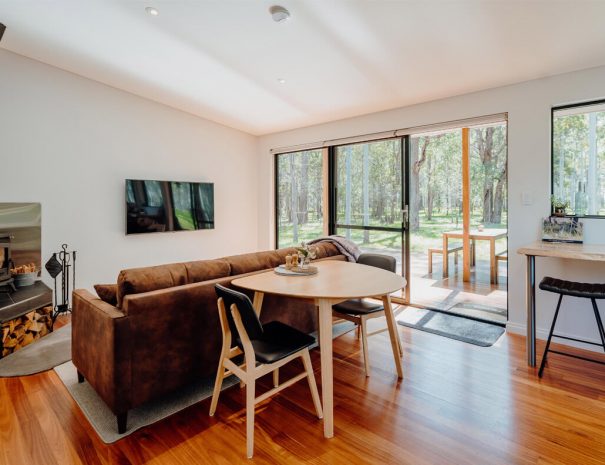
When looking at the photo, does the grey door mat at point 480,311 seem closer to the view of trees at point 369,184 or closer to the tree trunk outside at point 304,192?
the view of trees at point 369,184

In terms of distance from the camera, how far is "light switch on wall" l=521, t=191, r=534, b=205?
3107mm

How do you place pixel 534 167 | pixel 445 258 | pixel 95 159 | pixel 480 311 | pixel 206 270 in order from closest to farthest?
pixel 206 270 < pixel 534 167 < pixel 480 311 < pixel 95 159 < pixel 445 258

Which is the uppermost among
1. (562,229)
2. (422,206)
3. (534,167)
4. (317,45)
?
(317,45)

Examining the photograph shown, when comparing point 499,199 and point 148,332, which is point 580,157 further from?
point 148,332

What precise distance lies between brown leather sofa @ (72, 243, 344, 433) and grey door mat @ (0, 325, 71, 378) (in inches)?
23.1

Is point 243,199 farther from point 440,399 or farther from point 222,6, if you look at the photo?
point 440,399

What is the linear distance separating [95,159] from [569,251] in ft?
16.1

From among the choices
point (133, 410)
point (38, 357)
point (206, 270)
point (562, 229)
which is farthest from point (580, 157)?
point (38, 357)

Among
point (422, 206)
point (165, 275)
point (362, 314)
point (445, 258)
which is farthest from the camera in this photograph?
point (445, 258)

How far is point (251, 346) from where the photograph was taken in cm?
178

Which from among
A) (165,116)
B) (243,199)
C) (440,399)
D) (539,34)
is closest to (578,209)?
(539,34)

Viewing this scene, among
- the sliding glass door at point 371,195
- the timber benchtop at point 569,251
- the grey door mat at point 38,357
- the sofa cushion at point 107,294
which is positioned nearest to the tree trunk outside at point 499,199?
the sliding glass door at point 371,195

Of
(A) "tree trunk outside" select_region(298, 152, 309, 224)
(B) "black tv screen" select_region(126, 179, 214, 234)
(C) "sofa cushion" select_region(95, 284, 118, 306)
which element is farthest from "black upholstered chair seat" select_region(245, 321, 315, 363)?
(A) "tree trunk outside" select_region(298, 152, 309, 224)

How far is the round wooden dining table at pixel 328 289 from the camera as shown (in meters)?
1.84
